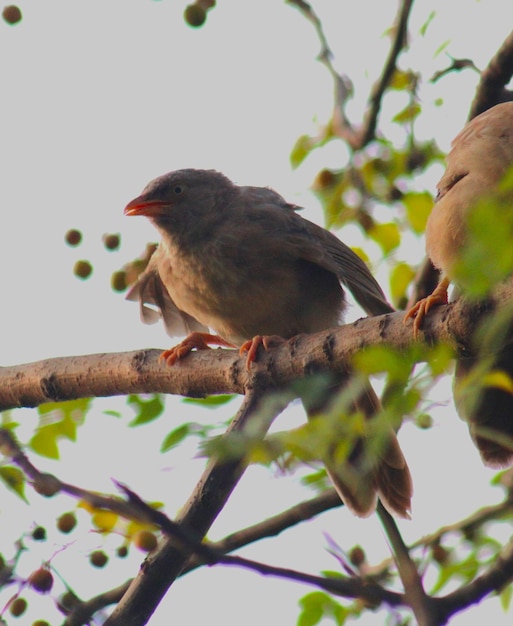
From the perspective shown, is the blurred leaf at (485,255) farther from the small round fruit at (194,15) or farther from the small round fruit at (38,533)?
the small round fruit at (194,15)

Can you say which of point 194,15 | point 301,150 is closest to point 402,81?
point 301,150

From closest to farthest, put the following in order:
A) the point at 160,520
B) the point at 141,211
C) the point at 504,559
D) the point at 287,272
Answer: the point at 160,520 < the point at 504,559 < the point at 287,272 < the point at 141,211

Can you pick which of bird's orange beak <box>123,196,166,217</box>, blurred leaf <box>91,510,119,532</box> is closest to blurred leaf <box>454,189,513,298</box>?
blurred leaf <box>91,510,119,532</box>

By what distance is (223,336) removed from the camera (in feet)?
17.3

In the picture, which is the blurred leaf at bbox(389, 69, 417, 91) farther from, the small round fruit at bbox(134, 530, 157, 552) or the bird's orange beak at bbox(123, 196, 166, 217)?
the small round fruit at bbox(134, 530, 157, 552)

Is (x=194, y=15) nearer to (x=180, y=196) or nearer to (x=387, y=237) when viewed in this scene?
(x=180, y=196)

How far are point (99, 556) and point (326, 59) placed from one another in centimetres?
298

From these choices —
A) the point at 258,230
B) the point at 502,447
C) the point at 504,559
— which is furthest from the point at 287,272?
the point at 504,559

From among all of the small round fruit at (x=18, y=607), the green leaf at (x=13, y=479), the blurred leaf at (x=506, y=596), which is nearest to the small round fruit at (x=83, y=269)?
the green leaf at (x=13, y=479)

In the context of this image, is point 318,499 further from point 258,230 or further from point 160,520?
point 160,520

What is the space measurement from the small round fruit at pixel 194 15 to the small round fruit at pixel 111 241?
117 centimetres

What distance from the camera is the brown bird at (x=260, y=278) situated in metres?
5.02

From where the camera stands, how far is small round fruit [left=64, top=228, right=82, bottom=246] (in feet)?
16.3

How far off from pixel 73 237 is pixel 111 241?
22 cm
